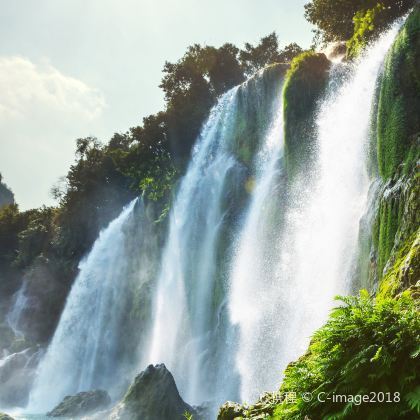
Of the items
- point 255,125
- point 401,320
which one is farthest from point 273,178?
point 401,320

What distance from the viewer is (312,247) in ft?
49.6

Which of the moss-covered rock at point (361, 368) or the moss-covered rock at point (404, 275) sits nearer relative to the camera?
the moss-covered rock at point (361, 368)

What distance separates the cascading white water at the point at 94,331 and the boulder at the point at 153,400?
1154cm

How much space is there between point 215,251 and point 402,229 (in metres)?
15.2

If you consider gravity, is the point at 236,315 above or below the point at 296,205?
below

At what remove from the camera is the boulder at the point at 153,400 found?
14852 millimetres

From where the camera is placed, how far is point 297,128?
18953mm

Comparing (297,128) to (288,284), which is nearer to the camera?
(288,284)

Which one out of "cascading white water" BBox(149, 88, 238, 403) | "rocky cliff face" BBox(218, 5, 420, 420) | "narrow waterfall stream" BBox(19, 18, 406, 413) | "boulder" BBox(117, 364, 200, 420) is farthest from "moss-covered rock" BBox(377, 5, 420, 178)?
"cascading white water" BBox(149, 88, 238, 403)

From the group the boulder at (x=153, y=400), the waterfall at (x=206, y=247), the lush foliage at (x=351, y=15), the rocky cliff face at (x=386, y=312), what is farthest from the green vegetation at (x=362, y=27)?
the boulder at (x=153, y=400)

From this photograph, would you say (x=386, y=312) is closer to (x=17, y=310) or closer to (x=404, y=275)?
(x=404, y=275)

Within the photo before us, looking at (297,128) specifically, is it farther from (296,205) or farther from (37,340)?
(37,340)

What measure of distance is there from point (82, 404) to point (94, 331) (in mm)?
8673

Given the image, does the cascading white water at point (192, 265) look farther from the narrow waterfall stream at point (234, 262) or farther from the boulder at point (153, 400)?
the boulder at point (153, 400)
